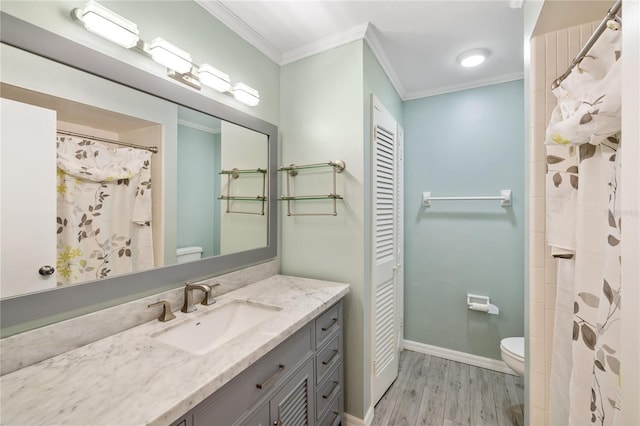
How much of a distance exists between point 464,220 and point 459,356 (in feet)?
4.00

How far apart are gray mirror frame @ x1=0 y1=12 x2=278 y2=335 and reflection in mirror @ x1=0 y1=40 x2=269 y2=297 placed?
0.03m

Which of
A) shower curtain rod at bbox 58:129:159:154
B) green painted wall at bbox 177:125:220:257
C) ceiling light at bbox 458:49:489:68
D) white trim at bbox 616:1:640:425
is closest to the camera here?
white trim at bbox 616:1:640:425

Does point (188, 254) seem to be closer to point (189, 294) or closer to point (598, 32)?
point (189, 294)

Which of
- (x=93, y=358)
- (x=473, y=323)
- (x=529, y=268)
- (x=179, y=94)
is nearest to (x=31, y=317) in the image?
(x=93, y=358)

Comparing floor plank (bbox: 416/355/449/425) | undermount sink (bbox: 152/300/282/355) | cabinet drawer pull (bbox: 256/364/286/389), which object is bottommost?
floor plank (bbox: 416/355/449/425)

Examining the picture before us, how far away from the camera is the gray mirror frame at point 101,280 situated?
0.79 meters

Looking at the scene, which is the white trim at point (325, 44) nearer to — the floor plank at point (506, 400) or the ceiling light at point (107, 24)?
the ceiling light at point (107, 24)

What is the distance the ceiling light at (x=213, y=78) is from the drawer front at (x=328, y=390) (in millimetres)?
1628

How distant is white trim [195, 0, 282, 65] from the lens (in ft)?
4.63

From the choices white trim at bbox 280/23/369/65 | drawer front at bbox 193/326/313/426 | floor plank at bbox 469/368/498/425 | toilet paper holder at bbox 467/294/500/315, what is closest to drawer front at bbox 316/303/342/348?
drawer front at bbox 193/326/313/426

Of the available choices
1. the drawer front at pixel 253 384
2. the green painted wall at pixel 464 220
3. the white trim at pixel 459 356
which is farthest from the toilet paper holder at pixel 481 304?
the drawer front at pixel 253 384

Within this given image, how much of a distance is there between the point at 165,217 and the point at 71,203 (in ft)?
1.12

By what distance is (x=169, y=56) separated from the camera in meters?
1.14

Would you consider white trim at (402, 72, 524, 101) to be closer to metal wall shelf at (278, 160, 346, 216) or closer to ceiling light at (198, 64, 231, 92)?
metal wall shelf at (278, 160, 346, 216)
